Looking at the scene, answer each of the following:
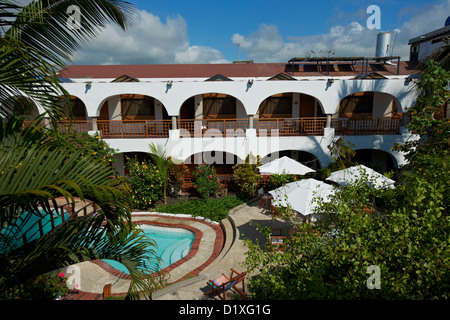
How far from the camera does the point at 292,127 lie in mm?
16281

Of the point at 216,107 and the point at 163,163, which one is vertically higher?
the point at 216,107

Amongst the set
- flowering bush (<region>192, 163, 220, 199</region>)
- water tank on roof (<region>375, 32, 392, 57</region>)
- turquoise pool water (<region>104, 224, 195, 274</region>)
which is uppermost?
water tank on roof (<region>375, 32, 392, 57</region>)

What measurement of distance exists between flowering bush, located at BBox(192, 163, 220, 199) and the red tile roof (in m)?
7.69

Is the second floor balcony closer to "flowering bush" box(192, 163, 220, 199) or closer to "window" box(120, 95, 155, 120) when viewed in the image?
"window" box(120, 95, 155, 120)

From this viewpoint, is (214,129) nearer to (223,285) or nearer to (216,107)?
(216,107)

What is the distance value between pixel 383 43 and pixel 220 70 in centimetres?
1565

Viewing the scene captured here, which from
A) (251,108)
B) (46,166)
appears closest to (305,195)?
(251,108)

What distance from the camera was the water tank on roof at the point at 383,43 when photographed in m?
23.0

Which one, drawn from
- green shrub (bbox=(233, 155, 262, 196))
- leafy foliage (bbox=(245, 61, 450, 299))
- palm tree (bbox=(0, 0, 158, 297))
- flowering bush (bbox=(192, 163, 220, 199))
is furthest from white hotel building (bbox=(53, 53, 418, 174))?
leafy foliage (bbox=(245, 61, 450, 299))

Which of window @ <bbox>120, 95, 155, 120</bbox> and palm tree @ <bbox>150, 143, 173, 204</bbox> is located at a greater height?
window @ <bbox>120, 95, 155, 120</bbox>

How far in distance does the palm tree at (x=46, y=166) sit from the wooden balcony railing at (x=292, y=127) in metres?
11.7

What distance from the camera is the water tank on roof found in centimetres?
2298

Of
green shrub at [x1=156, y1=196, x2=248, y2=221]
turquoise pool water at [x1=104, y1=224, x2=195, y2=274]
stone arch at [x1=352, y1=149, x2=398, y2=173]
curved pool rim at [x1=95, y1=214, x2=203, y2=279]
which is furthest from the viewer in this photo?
Answer: stone arch at [x1=352, y1=149, x2=398, y2=173]
